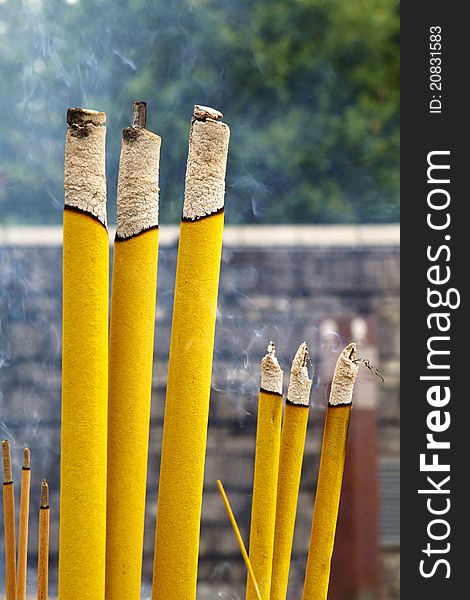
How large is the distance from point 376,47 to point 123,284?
83cm

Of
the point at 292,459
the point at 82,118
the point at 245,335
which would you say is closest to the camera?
the point at 82,118

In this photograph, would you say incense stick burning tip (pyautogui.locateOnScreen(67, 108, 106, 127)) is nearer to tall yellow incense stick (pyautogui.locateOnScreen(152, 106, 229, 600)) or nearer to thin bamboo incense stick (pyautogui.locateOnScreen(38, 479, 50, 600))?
tall yellow incense stick (pyautogui.locateOnScreen(152, 106, 229, 600))

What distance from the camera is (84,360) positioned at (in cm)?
37

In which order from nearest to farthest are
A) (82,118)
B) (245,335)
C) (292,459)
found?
(82,118)
(292,459)
(245,335)

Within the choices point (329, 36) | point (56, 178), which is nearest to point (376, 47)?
point (329, 36)

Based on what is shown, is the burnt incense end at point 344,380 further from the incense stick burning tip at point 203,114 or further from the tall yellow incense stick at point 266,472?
the incense stick burning tip at point 203,114

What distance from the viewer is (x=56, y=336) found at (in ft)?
3.52

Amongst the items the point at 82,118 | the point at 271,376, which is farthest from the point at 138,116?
the point at 271,376

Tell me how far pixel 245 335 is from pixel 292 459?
0.61m

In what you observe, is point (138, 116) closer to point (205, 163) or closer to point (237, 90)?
point (205, 163)

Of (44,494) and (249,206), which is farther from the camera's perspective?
(249,206)

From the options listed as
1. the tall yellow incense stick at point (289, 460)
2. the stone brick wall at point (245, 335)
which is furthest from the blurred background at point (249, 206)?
the tall yellow incense stick at point (289, 460)

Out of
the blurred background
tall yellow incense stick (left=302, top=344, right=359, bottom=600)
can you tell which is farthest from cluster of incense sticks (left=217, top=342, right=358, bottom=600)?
the blurred background

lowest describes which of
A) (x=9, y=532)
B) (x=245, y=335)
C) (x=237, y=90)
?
(x=9, y=532)
